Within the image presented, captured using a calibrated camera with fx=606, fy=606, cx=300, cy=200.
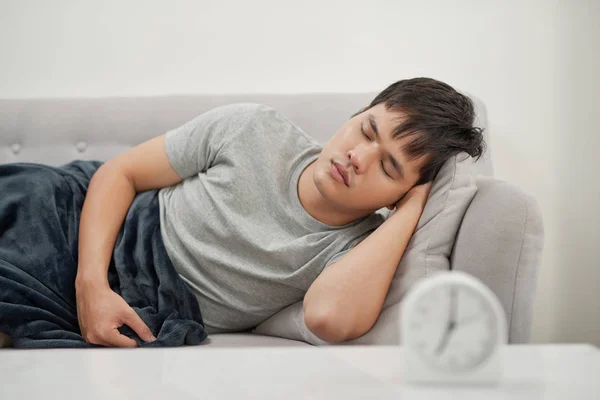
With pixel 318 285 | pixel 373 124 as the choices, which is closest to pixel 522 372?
pixel 318 285

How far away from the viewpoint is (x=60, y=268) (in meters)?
1.33

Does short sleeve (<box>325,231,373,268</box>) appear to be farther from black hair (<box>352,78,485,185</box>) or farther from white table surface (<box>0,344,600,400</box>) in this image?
white table surface (<box>0,344,600,400</box>)

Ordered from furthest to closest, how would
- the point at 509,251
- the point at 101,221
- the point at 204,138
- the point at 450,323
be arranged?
the point at 204,138 → the point at 101,221 → the point at 509,251 → the point at 450,323

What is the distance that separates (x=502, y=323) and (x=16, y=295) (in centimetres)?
100

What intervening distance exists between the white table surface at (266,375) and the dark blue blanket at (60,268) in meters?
0.56

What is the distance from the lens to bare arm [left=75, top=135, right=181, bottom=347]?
1251 mm

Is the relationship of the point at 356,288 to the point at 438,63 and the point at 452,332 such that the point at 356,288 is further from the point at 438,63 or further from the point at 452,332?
the point at 438,63

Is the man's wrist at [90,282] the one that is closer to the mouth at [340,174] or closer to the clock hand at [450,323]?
the mouth at [340,174]

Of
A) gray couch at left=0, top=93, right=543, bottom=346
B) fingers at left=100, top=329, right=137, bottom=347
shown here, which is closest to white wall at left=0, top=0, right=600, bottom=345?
gray couch at left=0, top=93, right=543, bottom=346

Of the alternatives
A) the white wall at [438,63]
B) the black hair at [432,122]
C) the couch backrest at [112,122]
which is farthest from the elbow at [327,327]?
the white wall at [438,63]

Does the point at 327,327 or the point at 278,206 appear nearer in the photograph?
the point at 327,327

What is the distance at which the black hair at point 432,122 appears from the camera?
1330mm

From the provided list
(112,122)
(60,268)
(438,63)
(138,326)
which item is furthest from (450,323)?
(438,63)

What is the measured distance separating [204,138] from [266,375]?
0.96 meters
